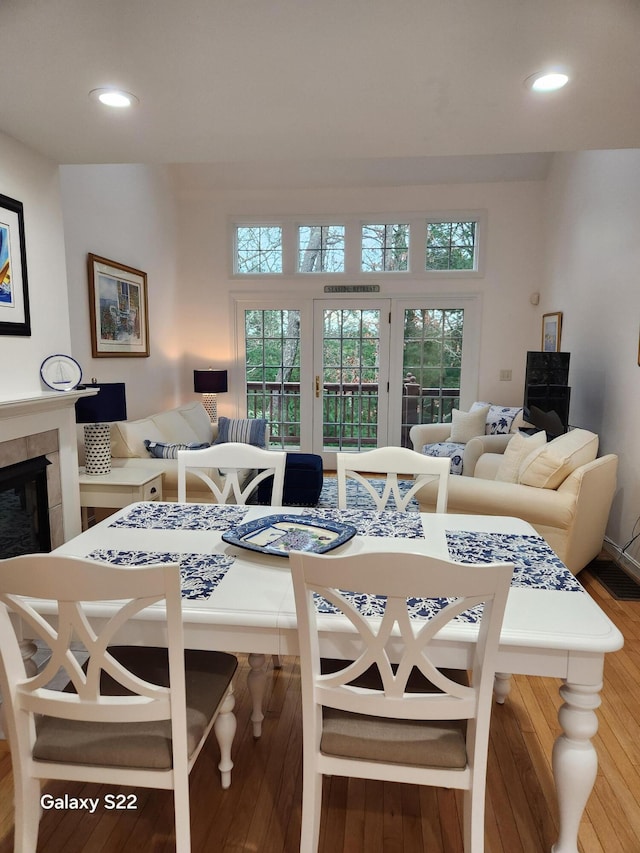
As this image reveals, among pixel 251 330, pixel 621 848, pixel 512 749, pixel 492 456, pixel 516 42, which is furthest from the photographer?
pixel 251 330

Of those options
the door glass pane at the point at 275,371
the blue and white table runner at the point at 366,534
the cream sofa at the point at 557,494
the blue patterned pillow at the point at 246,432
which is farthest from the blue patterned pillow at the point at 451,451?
the blue and white table runner at the point at 366,534

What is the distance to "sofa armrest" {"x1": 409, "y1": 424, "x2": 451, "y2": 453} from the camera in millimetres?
5297

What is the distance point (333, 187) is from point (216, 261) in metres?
1.48

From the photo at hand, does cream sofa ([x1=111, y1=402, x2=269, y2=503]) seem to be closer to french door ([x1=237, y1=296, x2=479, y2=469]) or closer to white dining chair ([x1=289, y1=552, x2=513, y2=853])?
french door ([x1=237, y1=296, x2=479, y2=469])

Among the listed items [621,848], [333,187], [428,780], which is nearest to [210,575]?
[428,780]

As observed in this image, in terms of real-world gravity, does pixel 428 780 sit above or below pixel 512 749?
above

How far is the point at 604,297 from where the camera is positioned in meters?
4.00

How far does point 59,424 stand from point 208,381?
9.72 ft

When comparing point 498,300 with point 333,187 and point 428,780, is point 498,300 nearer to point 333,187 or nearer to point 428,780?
point 333,187

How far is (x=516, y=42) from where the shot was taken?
164 cm

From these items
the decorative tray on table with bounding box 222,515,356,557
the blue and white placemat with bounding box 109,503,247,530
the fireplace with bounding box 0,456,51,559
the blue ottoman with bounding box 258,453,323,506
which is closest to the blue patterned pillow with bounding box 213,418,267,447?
the blue ottoman with bounding box 258,453,323,506

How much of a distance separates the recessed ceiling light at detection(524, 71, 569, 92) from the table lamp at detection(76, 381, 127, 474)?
2.58m

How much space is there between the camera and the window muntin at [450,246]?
18.6 ft

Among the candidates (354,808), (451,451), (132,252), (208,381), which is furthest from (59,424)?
(451,451)
